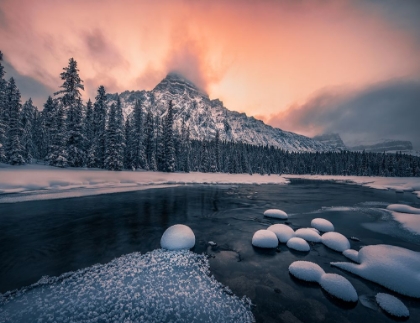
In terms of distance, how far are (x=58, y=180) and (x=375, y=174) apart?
138501 mm

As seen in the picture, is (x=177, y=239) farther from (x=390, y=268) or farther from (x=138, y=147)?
(x=138, y=147)

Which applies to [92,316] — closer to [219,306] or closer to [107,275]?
[107,275]

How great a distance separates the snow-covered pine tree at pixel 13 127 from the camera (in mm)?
30594

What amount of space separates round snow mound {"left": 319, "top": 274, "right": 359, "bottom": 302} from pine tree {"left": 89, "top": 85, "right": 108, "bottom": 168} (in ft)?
133

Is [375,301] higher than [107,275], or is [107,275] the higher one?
[107,275]

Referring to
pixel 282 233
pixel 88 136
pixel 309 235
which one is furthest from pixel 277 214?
pixel 88 136

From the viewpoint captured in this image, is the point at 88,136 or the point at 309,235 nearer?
the point at 309,235

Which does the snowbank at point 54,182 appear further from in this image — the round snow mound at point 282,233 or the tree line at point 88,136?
the round snow mound at point 282,233

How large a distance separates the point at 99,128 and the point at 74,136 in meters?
9.58

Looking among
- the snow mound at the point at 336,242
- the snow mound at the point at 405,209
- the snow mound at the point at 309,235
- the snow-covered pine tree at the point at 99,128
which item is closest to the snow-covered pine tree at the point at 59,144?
the snow-covered pine tree at the point at 99,128

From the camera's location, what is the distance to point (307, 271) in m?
6.39

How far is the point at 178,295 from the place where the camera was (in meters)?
5.39

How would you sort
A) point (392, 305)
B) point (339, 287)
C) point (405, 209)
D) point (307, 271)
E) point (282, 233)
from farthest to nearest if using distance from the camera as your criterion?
point (405, 209) < point (282, 233) < point (307, 271) < point (339, 287) < point (392, 305)

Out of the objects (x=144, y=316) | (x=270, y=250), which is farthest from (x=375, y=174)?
(x=144, y=316)
